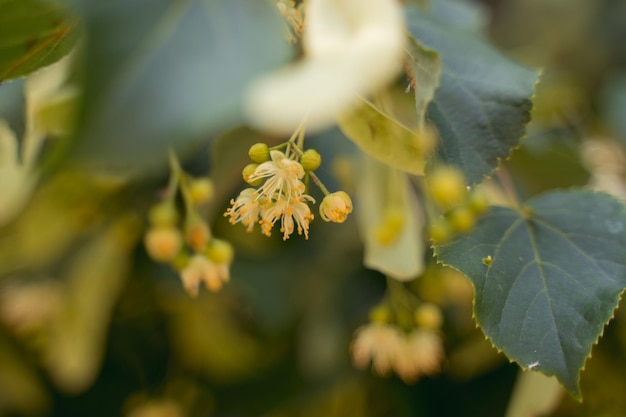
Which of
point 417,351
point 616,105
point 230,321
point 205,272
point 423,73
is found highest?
point 423,73

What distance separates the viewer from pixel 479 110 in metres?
0.59

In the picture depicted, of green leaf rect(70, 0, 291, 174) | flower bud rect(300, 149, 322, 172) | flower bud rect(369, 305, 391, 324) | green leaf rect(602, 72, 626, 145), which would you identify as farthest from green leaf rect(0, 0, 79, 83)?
green leaf rect(602, 72, 626, 145)

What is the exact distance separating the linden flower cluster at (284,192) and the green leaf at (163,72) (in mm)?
177

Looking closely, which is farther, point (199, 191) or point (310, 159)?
Result: point (199, 191)

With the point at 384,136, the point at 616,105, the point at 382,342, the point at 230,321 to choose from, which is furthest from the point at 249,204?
the point at 616,105

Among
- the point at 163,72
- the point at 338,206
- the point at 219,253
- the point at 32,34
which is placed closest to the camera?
the point at 163,72

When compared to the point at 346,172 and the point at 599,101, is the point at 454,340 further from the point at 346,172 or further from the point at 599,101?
the point at 599,101

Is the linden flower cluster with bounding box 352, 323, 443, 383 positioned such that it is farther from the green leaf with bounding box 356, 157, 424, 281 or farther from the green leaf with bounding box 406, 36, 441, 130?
Result: the green leaf with bounding box 406, 36, 441, 130

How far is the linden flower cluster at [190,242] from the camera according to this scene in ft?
2.34

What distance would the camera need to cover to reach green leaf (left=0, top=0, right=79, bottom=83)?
463mm

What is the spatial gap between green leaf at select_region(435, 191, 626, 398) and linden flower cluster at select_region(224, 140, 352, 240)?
11cm

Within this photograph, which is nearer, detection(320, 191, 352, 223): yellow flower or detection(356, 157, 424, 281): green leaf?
detection(320, 191, 352, 223): yellow flower

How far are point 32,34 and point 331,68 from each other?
0.26 meters

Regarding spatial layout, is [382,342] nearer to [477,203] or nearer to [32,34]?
[477,203]
